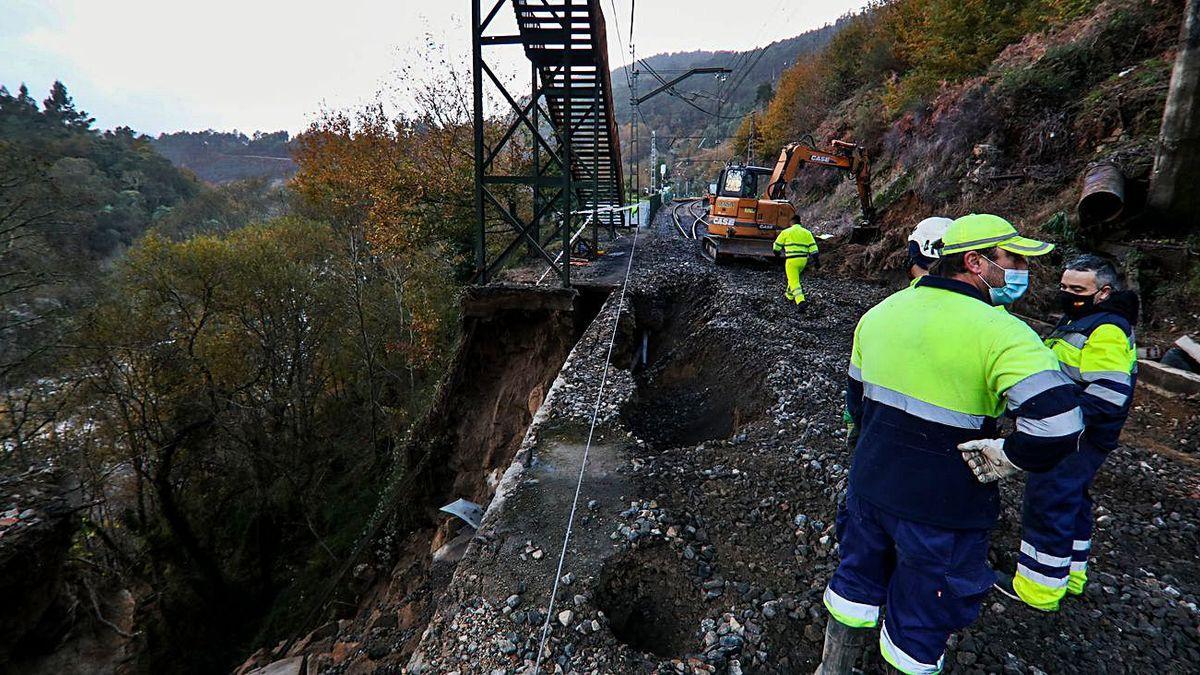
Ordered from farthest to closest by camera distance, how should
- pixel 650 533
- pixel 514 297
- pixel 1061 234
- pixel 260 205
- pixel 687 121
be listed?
pixel 687 121 → pixel 260 205 → pixel 514 297 → pixel 1061 234 → pixel 650 533

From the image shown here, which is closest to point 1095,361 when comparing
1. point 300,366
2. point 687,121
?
point 300,366

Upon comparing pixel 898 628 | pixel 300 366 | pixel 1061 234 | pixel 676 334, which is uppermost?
pixel 1061 234

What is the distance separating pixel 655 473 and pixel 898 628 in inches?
92.0

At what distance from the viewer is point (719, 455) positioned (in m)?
4.55

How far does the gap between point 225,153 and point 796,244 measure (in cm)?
10006

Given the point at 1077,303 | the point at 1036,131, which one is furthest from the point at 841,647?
the point at 1036,131

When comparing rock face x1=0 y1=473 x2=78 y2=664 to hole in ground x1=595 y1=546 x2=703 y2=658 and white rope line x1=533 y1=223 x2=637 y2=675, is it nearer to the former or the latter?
white rope line x1=533 y1=223 x2=637 y2=675

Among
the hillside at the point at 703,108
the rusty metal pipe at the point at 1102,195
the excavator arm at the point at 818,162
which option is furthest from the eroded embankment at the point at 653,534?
the hillside at the point at 703,108

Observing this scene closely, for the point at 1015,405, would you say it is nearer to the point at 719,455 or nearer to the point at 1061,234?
the point at 719,455

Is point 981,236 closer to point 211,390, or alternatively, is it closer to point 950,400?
point 950,400

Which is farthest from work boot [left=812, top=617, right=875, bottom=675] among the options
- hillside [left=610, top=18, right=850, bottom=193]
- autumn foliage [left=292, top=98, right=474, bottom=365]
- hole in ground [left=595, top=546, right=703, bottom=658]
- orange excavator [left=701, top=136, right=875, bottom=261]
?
hillside [left=610, top=18, right=850, bottom=193]

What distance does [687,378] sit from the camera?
7816mm

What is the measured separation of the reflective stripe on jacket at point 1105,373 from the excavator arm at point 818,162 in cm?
994

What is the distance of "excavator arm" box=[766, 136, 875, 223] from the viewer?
11.8 m
